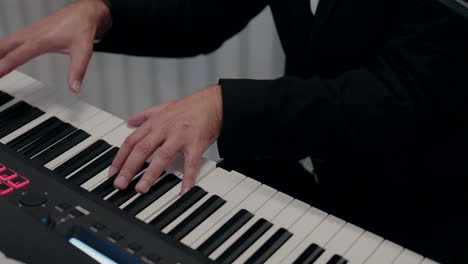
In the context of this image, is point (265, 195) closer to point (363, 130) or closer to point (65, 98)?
point (363, 130)

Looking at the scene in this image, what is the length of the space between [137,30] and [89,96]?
0.95 m

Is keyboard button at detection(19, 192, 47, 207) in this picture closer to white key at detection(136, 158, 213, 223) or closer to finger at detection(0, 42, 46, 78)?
white key at detection(136, 158, 213, 223)

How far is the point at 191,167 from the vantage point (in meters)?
0.92

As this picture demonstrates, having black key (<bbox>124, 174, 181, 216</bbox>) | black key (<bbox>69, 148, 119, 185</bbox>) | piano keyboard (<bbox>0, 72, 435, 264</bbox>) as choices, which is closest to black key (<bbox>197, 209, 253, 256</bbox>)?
piano keyboard (<bbox>0, 72, 435, 264</bbox>)

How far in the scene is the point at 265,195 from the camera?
0.89m

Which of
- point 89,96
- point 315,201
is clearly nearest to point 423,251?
point 315,201

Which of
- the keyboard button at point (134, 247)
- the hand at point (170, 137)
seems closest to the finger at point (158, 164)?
the hand at point (170, 137)

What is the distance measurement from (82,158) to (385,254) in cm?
44

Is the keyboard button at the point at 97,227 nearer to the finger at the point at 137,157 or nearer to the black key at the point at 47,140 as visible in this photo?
the finger at the point at 137,157

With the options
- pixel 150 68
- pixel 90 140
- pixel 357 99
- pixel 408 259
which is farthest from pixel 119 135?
pixel 150 68

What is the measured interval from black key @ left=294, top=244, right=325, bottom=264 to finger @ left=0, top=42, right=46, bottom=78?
23.1 inches

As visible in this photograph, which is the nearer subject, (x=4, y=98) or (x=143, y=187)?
(x=143, y=187)

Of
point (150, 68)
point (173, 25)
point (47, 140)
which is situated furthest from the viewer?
point (150, 68)

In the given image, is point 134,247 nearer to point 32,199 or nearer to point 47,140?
point 32,199
